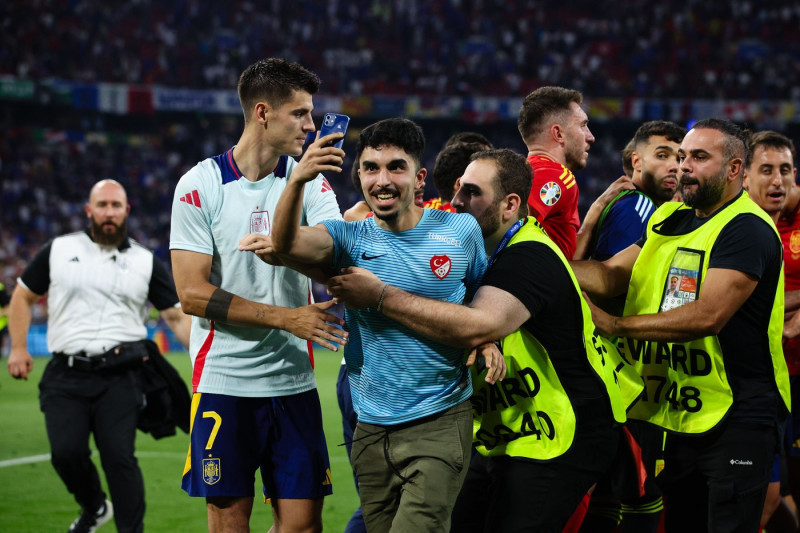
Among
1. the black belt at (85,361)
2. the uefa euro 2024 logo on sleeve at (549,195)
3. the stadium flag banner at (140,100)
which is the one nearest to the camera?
the uefa euro 2024 logo on sleeve at (549,195)

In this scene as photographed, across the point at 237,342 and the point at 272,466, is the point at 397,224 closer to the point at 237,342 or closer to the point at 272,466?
the point at 237,342

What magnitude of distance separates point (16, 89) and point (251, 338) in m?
28.9

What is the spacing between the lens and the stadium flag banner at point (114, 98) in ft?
103

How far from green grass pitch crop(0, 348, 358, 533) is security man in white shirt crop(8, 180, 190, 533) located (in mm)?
836

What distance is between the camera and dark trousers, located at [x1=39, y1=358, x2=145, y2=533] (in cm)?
605

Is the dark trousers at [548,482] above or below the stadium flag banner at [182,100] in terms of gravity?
below

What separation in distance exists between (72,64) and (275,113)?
30256 millimetres

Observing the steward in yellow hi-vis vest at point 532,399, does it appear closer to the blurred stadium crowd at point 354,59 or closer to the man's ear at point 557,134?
the man's ear at point 557,134

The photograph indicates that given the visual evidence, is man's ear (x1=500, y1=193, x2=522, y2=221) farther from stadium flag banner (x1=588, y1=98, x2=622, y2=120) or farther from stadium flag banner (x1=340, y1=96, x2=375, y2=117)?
stadium flag banner (x1=588, y1=98, x2=622, y2=120)

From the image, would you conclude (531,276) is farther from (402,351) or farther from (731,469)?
(731,469)

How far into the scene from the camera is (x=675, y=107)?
33.5 metres

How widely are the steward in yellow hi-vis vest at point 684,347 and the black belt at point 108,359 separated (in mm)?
3615

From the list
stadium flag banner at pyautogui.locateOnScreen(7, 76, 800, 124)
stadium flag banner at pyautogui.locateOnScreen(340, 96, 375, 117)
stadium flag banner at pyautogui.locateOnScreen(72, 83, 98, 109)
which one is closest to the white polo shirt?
stadium flag banner at pyautogui.locateOnScreen(7, 76, 800, 124)

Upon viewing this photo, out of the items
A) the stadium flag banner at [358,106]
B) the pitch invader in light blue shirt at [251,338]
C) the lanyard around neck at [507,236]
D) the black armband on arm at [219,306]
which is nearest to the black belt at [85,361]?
the pitch invader in light blue shirt at [251,338]
